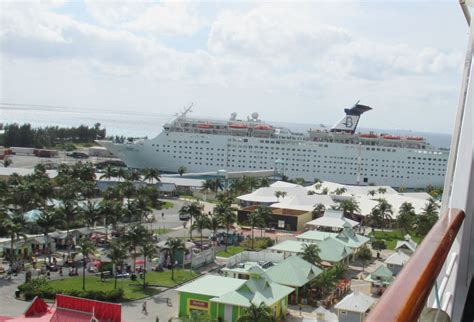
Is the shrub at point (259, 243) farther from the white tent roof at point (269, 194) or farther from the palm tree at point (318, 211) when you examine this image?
the white tent roof at point (269, 194)

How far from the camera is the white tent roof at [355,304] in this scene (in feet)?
40.8

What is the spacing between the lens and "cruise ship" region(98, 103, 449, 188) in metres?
42.6

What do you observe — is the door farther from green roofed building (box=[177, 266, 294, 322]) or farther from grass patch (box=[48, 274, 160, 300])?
grass patch (box=[48, 274, 160, 300])

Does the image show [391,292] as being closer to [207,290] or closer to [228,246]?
[207,290]

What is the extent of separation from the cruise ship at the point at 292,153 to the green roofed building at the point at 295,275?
27.9m

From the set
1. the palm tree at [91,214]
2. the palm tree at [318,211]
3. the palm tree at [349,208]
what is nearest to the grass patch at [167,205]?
the palm tree at [318,211]

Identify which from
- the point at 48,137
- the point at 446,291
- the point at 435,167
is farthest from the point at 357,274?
the point at 48,137

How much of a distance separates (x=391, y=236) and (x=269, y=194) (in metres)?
7.76

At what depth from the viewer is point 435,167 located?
42656mm

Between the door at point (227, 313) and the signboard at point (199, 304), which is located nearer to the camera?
the door at point (227, 313)

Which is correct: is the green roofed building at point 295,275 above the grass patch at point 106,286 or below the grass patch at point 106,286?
above

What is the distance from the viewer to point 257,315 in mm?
11664

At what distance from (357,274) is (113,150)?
2974 cm

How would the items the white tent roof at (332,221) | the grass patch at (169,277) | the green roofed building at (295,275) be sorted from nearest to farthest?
1. the green roofed building at (295,275)
2. the grass patch at (169,277)
3. the white tent roof at (332,221)
